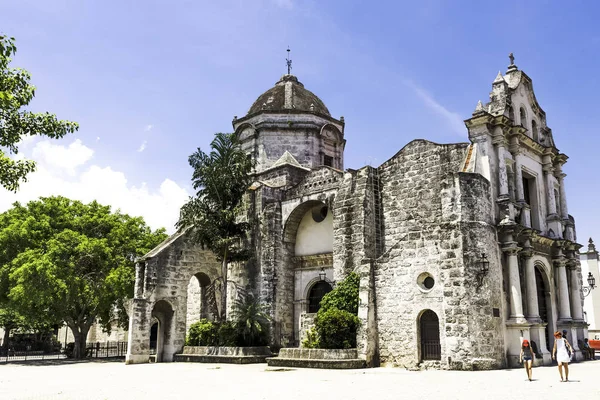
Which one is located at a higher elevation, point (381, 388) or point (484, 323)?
point (484, 323)

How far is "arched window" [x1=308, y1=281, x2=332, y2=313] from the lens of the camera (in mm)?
24219

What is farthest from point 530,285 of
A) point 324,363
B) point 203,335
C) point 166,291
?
point 166,291

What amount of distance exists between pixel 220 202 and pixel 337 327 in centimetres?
812

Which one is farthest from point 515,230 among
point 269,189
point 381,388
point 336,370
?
point 269,189

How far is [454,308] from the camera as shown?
55.9 ft

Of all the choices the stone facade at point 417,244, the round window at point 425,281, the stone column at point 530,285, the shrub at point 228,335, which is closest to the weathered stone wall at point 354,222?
the stone facade at point 417,244

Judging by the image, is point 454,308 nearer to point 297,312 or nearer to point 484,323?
point 484,323

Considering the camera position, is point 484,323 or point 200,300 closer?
point 484,323

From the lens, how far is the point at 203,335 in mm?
22797

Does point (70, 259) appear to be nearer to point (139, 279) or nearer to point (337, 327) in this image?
point (139, 279)

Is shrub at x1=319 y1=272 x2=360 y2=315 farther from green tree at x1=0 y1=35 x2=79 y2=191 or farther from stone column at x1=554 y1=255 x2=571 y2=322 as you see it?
green tree at x1=0 y1=35 x2=79 y2=191

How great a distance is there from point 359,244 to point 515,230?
5.56 meters

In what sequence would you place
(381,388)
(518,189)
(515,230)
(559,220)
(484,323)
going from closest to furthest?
(381,388) < (484,323) < (515,230) < (518,189) < (559,220)

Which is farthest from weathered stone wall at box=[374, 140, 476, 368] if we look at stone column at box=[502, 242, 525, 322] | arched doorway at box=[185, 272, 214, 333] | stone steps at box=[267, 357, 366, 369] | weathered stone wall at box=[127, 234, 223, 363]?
weathered stone wall at box=[127, 234, 223, 363]
